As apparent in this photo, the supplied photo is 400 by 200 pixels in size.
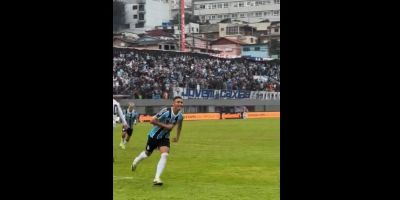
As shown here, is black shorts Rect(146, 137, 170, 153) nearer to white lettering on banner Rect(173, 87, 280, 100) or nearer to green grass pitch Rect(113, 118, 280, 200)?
green grass pitch Rect(113, 118, 280, 200)

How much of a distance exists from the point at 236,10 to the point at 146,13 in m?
7.81

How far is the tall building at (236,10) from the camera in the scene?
118ft

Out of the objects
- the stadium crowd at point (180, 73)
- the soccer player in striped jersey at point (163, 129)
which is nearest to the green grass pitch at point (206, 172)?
the soccer player in striped jersey at point (163, 129)

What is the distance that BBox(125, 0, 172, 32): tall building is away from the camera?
31.8 m

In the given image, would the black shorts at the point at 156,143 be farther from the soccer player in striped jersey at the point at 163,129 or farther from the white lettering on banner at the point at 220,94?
the white lettering on banner at the point at 220,94

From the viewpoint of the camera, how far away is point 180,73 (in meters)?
28.9

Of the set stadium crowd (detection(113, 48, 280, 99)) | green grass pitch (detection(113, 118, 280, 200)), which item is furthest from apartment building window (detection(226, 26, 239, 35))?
green grass pitch (detection(113, 118, 280, 200))

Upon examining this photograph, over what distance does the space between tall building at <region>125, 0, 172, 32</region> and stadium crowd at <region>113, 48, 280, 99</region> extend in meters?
3.47

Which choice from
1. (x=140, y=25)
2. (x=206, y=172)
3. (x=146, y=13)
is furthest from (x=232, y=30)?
(x=206, y=172)

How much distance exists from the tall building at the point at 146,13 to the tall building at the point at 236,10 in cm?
365

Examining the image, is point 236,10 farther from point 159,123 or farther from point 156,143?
point 159,123

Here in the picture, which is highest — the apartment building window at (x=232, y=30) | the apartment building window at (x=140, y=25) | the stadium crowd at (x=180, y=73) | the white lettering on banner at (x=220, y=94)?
the apartment building window at (x=232, y=30)
